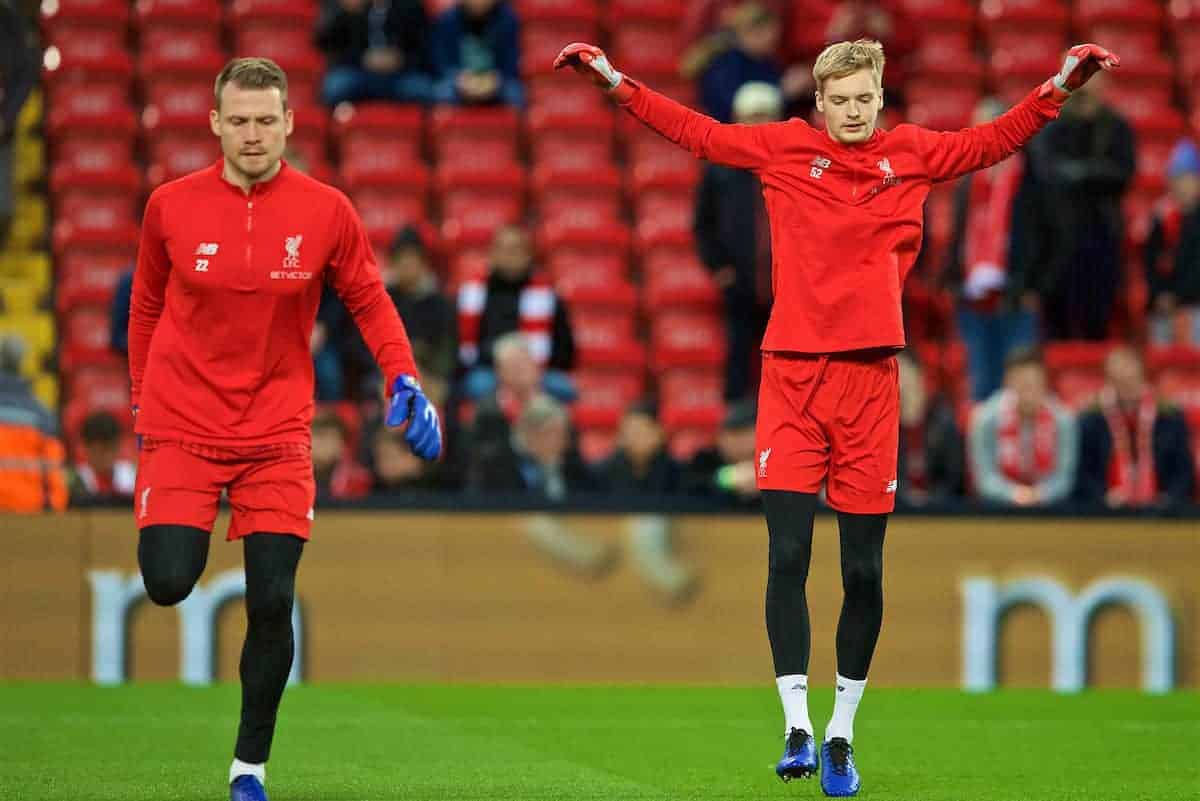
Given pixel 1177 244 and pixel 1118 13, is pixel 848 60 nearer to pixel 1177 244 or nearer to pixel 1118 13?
pixel 1177 244

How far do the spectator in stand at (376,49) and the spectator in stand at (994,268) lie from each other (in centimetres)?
390

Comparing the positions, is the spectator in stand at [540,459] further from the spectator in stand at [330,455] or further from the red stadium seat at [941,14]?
the red stadium seat at [941,14]

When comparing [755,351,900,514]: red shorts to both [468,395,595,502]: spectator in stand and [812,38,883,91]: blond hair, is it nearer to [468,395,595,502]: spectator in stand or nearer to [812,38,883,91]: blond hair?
[812,38,883,91]: blond hair

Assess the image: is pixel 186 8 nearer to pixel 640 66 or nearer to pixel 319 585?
pixel 640 66

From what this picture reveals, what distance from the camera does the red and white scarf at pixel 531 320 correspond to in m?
11.7

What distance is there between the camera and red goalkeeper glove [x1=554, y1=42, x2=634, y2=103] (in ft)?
20.2

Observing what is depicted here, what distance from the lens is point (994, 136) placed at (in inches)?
253

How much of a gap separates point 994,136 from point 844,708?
178cm

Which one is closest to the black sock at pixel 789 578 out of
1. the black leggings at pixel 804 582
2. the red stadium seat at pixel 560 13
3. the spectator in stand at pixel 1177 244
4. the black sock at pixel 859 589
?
the black leggings at pixel 804 582

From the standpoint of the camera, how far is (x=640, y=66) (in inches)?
582

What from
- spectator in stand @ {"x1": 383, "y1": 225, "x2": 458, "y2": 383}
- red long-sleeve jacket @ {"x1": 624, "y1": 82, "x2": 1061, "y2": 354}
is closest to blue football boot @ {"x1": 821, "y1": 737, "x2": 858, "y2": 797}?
red long-sleeve jacket @ {"x1": 624, "y1": 82, "x2": 1061, "y2": 354}

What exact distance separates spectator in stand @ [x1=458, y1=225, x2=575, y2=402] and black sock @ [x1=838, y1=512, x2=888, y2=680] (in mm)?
5322

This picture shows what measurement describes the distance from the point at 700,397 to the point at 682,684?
115 inches

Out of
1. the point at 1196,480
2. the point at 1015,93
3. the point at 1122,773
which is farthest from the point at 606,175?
the point at 1122,773
